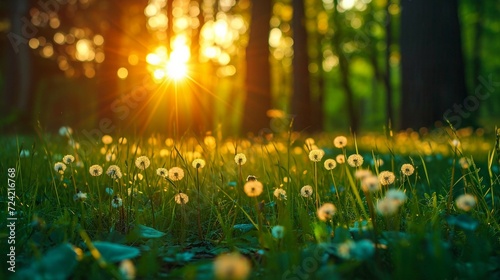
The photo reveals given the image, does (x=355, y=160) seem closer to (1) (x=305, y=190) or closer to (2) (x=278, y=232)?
(1) (x=305, y=190)

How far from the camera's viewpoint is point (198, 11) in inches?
710

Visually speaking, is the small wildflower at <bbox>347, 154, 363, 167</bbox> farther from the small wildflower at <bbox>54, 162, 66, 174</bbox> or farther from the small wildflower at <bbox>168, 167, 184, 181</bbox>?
the small wildflower at <bbox>54, 162, 66, 174</bbox>

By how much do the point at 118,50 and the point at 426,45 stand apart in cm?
964

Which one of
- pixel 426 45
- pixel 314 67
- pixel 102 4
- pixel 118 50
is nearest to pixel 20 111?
pixel 118 50

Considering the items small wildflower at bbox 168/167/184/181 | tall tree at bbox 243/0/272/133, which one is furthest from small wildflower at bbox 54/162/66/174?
tall tree at bbox 243/0/272/133

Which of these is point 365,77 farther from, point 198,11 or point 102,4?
point 102,4

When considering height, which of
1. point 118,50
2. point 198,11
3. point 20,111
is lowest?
point 20,111

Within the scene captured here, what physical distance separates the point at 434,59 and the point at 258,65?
5.39 metres

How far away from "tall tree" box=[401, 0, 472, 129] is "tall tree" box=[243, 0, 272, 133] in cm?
475

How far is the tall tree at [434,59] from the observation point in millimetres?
8969

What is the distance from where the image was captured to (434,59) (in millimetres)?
9078

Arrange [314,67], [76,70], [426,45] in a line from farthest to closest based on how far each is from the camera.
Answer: [314,67] → [76,70] → [426,45]

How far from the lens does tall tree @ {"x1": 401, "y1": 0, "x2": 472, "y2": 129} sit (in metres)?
8.97

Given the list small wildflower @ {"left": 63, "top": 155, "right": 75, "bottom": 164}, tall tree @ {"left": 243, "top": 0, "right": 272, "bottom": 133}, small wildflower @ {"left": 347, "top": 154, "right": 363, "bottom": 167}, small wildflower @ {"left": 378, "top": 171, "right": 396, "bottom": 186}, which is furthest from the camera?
tall tree @ {"left": 243, "top": 0, "right": 272, "bottom": 133}
